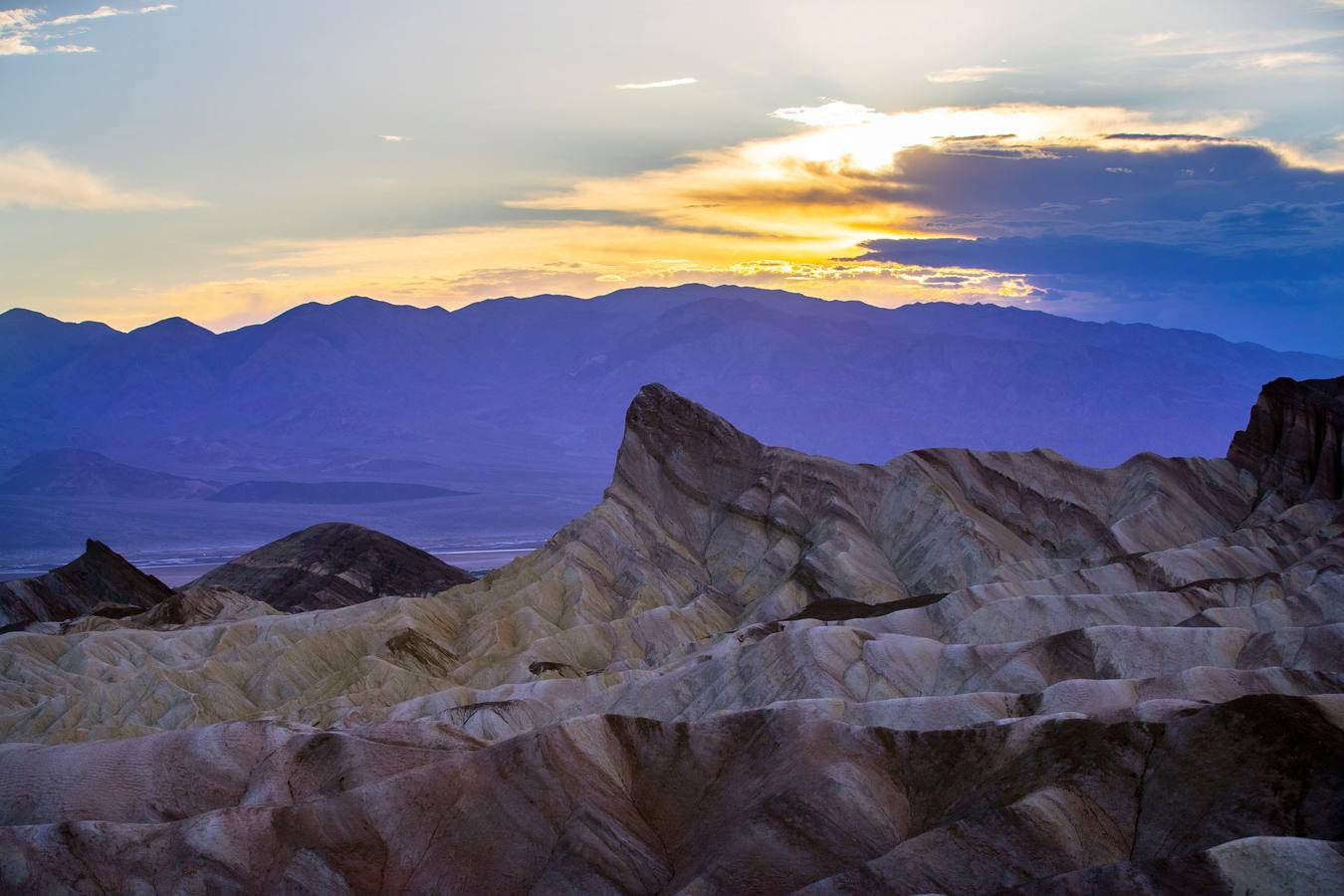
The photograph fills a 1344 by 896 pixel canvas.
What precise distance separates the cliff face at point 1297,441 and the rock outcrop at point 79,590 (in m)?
69.3

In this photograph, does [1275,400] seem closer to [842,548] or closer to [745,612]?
[842,548]

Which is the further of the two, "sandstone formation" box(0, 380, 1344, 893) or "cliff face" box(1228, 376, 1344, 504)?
"cliff face" box(1228, 376, 1344, 504)

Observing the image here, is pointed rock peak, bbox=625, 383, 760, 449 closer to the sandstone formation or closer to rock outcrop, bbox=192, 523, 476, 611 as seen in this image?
the sandstone formation

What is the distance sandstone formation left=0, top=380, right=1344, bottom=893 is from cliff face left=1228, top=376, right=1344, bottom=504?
0.23 meters

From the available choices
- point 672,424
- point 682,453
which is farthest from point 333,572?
point 682,453

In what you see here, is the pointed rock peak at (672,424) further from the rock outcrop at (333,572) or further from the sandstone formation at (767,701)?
the rock outcrop at (333,572)

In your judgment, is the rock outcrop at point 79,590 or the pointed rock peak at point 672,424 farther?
the rock outcrop at point 79,590

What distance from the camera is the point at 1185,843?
31.3m

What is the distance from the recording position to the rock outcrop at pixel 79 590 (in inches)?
3725

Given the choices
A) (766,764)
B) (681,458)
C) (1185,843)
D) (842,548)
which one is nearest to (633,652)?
(842,548)

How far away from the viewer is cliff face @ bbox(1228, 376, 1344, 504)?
251 feet

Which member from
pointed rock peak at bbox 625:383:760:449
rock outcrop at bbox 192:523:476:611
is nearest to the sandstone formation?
pointed rock peak at bbox 625:383:760:449

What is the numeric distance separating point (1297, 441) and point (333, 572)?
67380mm

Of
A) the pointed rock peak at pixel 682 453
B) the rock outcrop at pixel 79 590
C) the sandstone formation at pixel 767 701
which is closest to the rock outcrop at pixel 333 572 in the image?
the rock outcrop at pixel 79 590
